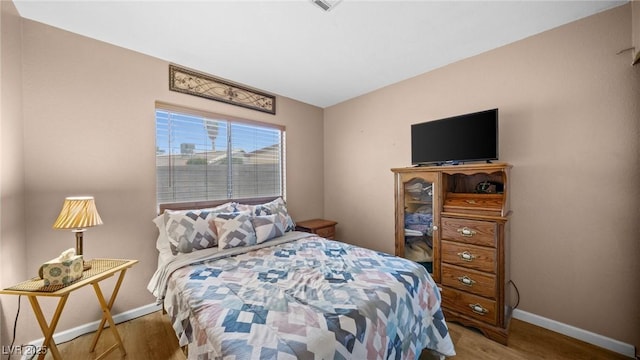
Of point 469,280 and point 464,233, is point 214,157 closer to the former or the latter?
point 464,233

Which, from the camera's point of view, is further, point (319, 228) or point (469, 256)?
point (319, 228)

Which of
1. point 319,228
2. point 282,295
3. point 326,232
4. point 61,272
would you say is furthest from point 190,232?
point 326,232

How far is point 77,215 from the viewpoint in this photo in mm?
1608

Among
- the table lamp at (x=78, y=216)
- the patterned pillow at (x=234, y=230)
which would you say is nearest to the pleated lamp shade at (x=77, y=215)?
the table lamp at (x=78, y=216)

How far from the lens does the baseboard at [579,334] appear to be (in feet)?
5.53

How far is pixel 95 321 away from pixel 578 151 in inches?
169

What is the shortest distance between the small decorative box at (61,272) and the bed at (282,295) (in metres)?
0.51

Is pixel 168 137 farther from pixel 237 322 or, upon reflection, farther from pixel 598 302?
pixel 598 302

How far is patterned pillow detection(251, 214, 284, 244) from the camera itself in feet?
7.55

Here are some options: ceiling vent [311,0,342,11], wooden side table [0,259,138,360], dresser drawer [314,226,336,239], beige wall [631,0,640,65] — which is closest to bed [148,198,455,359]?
wooden side table [0,259,138,360]

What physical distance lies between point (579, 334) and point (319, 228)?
2.57 meters

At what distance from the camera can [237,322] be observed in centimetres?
109

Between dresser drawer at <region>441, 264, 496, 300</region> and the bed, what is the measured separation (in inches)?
21.7

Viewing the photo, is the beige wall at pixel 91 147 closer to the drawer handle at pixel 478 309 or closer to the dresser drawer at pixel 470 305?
the dresser drawer at pixel 470 305
